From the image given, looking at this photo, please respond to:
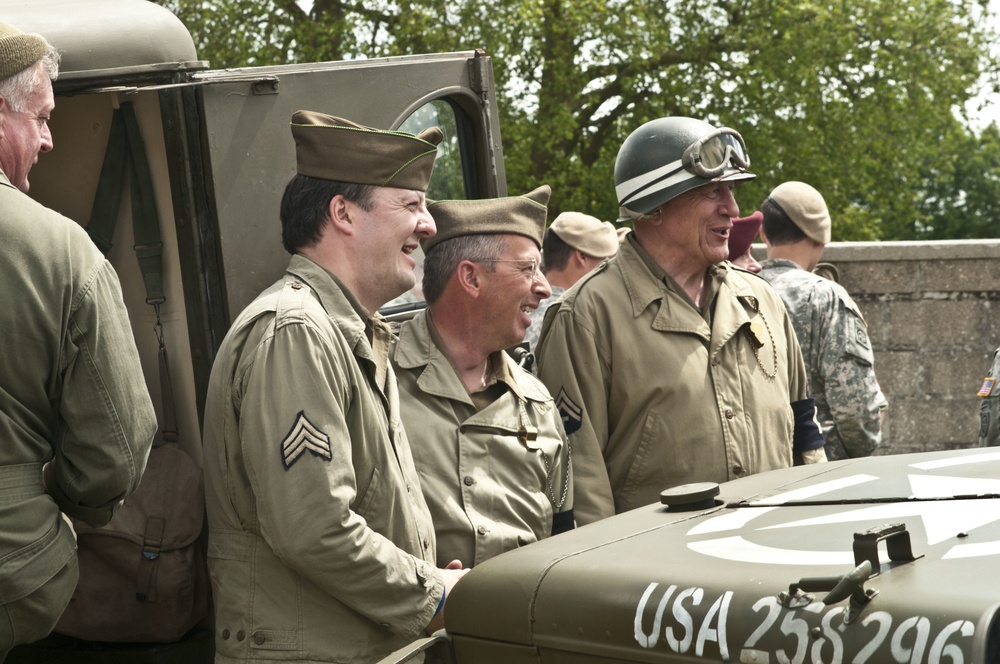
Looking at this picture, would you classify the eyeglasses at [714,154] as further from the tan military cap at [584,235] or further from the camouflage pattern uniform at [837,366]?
the tan military cap at [584,235]

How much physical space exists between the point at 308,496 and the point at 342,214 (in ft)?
2.35

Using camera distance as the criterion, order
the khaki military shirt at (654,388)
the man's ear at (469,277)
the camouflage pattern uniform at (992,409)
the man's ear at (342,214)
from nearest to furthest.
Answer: the man's ear at (342,214)
the man's ear at (469,277)
the khaki military shirt at (654,388)
the camouflage pattern uniform at (992,409)

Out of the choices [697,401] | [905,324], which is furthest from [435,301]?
[905,324]

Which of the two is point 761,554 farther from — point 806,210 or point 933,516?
point 806,210

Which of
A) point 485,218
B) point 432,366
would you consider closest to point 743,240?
point 485,218

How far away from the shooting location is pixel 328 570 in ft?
8.27

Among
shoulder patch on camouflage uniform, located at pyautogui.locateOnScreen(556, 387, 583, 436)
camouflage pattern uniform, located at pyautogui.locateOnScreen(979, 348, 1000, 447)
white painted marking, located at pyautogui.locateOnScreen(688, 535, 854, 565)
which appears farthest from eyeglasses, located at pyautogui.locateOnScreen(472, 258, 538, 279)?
camouflage pattern uniform, located at pyautogui.locateOnScreen(979, 348, 1000, 447)

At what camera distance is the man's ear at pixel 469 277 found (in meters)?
3.36

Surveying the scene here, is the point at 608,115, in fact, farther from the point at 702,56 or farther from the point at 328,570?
the point at 328,570

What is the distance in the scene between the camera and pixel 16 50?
2498 millimetres

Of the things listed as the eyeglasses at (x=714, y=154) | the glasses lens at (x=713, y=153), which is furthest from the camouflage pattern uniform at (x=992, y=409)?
the glasses lens at (x=713, y=153)

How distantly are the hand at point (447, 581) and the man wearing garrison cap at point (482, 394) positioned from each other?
0.12 m

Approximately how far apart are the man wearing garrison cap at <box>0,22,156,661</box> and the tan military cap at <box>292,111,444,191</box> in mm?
590

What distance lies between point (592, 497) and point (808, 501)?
1187mm
